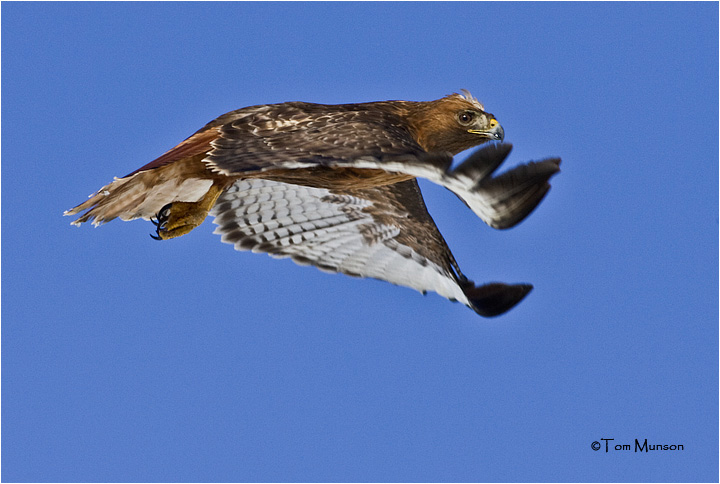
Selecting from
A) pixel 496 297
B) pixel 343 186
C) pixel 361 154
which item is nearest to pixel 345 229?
pixel 343 186

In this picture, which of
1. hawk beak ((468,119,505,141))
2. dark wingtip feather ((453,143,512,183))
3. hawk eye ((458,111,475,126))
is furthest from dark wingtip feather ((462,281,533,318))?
dark wingtip feather ((453,143,512,183))

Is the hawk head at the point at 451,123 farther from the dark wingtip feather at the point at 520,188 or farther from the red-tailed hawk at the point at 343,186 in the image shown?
the dark wingtip feather at the point at 520,188

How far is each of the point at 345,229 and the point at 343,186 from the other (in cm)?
94

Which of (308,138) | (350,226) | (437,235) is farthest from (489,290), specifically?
(308,138)

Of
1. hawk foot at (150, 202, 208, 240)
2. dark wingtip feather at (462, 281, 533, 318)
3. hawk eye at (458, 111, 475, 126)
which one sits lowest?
dark wingtip feather at (462, 281, 533, 318)

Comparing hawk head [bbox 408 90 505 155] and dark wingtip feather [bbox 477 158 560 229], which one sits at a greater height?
hawk head [bbox 408 90 505 155]

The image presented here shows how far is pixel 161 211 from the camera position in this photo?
24.6 ft

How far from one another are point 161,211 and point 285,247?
47.0 inches

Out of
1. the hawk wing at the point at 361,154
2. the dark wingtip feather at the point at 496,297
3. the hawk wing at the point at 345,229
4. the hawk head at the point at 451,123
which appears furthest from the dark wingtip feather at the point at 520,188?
the hawk wing at the point at 345,229

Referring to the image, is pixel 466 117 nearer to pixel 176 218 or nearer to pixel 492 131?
pixel 492 131

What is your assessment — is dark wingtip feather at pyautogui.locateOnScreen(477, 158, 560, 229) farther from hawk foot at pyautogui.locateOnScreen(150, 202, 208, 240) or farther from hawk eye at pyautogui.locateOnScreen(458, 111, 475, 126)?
hawk foot at pyautogui.locateOnScreen(150, 202, 208, 240)

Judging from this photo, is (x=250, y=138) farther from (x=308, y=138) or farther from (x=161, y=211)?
(x=161, y=211)

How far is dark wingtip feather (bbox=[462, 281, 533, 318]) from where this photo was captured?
7.53 metres

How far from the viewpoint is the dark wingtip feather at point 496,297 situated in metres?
7.53
